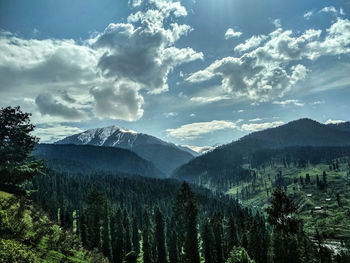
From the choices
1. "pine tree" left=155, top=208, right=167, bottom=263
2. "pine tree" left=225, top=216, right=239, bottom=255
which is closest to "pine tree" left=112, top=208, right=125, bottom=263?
"pine tree" left=155, top=208, right=167, bottom=263

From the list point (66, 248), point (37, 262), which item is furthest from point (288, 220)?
point (37, 262)

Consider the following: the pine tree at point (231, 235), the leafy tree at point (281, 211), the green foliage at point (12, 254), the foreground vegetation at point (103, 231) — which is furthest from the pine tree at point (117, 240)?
the green foliage at point (12, 254)

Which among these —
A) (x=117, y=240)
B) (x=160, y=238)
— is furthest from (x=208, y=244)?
(x=117, y=240)

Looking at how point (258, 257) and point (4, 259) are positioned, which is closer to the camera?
point (4, 259)

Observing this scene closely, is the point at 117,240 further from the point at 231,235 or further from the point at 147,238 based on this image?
the point at 231,235

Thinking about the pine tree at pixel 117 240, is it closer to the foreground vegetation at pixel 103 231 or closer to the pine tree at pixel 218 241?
the foreground vegetation at pixel 103 231

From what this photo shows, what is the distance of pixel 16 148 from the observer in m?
51.2

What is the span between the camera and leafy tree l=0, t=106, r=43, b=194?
4734cm

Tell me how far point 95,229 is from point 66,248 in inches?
1571

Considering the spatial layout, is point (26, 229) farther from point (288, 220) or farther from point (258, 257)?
point (258, 257)

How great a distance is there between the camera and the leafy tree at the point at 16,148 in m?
47.3

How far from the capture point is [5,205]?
33188 millimetres

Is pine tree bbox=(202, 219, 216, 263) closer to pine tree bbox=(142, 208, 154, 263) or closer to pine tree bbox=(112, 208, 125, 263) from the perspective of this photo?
pine tree bbox=(142, 208, 154, 263)

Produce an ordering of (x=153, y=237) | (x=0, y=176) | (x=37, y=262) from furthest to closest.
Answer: (x=153, y=237) → (x=0, y=176) → (x=37, y=262)
